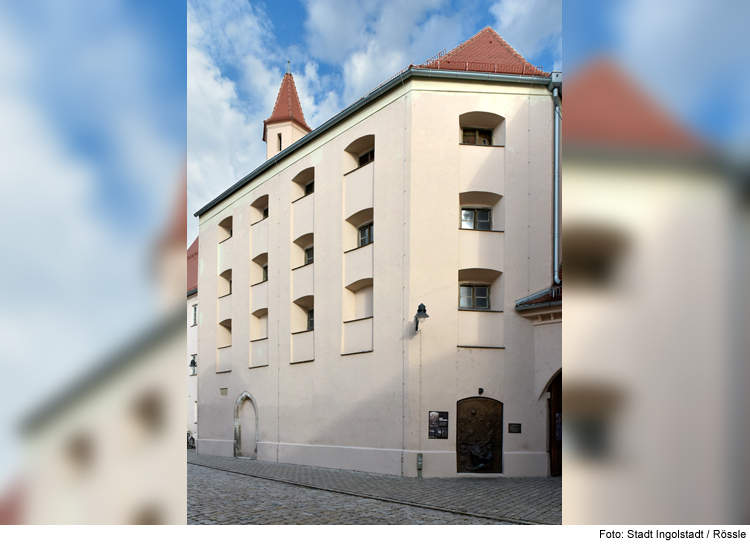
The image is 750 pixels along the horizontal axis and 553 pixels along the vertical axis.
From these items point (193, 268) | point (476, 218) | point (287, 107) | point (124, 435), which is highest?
point (287, 107)

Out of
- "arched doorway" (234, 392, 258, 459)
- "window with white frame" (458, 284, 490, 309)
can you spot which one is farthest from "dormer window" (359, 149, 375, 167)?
"arched doorway" (234, 392, 258, 459)

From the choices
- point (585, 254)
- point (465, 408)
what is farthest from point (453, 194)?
point (585, 254)

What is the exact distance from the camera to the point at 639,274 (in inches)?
94.0

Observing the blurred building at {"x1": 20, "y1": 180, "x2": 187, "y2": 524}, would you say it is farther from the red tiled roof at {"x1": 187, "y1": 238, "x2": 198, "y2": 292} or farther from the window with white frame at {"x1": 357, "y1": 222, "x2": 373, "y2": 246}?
the red tiled roof at {"x1": 187, "y1": 238, "x2": 198, "y2": 292}

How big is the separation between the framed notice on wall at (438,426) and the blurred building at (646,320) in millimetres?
13621

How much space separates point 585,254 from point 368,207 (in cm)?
1589

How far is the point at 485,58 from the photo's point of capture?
18.9 meters

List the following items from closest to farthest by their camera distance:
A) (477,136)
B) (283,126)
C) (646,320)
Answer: (646,320)
(477,136)
(283,126)

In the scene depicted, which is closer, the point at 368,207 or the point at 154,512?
the point at 154,512

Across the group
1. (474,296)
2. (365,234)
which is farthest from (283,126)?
(474,296)

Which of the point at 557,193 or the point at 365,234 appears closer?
the point at 557,193

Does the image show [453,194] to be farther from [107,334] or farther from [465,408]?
[107,334]

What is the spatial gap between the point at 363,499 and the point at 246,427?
12358 mm

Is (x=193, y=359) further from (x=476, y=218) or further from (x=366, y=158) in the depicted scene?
(x=476, y=218)
